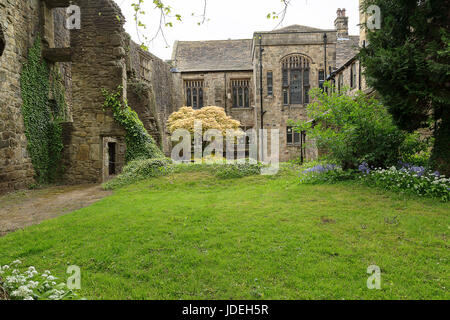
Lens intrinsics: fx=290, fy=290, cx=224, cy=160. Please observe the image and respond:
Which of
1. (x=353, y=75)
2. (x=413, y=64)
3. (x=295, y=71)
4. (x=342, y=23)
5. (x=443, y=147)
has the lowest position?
(x=443, y=147)

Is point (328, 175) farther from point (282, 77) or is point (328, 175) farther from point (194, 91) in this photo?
point (194, 91)

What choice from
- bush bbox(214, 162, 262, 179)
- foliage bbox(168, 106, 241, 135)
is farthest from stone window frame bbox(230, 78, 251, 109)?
bush bbox(214, 162, 262, 179)

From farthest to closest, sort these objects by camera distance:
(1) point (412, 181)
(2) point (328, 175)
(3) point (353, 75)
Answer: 1. (3) point (353, 75)
2. (2) point (328, 175)
3. (1) point (412, 181)

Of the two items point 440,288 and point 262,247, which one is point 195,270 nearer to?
point 262,247

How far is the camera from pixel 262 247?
3.95m

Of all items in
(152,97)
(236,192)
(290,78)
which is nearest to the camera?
(236,192)

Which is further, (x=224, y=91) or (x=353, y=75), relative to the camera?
(x=224, y=91)

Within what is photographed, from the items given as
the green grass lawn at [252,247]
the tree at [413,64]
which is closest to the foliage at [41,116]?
the green grass lawn at [252,247]

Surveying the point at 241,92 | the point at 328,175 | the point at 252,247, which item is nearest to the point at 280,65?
the point at 241,92

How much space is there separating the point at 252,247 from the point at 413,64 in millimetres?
5521

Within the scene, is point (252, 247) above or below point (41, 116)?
below

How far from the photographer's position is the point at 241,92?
27531 mm

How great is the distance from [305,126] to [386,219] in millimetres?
4165
